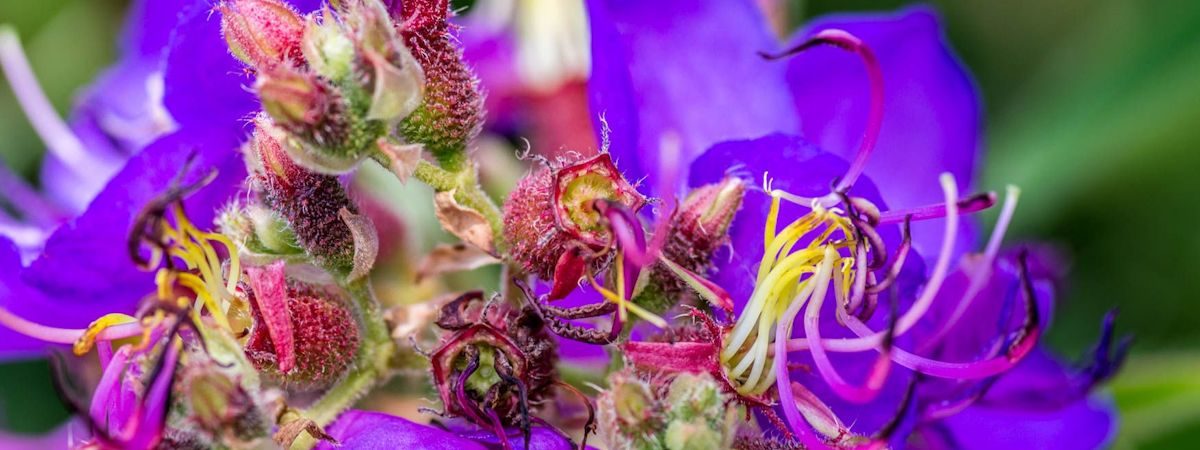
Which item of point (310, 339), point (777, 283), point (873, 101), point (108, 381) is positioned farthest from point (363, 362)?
point (873, 101)

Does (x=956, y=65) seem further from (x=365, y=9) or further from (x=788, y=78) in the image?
(x=365, y=9)

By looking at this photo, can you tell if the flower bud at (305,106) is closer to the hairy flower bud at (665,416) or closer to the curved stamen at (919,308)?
the hairy flower bud at (665,416)

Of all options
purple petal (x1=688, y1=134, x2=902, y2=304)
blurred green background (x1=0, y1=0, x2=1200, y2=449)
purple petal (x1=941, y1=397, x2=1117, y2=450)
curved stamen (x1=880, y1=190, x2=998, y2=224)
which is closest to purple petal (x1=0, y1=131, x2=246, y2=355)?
purple petal (x1=688, y1=134, x2=902, y2=304)

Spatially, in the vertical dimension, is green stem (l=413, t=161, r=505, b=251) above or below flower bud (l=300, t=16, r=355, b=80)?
below

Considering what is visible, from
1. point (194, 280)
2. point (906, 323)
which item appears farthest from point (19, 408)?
point (906, 323)

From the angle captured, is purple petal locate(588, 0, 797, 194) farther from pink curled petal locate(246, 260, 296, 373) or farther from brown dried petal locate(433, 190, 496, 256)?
pink curled petal locate(246, 260, 296, 373)

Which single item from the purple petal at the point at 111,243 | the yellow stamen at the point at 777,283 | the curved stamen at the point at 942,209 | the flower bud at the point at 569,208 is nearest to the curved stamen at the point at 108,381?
the purple petal at the point at 111,243
